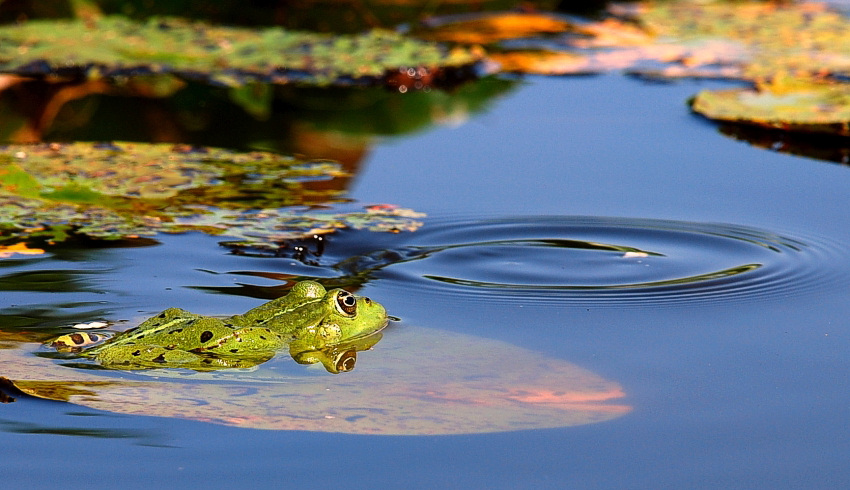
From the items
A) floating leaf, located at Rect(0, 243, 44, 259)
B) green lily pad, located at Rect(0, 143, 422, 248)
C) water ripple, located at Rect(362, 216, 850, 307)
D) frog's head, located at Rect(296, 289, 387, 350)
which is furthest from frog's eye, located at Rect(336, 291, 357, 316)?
floating leaf, located at Rect(0, 243, 44, 259)

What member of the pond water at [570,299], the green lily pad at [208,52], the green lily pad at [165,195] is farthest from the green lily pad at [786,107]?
the green lily pad at [165,195]

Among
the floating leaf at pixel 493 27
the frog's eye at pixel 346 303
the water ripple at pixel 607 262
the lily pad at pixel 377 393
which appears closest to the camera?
the lily pad at pixel 377 393

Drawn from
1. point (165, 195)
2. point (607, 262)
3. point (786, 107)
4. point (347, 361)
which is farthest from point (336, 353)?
point (786, 107)

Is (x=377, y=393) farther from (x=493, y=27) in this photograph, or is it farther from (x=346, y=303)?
(x=493, y=27)

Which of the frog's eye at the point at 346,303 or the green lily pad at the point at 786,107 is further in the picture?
the green lily pad at the point at 786,107

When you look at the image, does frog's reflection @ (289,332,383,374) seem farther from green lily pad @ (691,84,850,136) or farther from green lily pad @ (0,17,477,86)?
green lily pad @ (0,17,477,86)

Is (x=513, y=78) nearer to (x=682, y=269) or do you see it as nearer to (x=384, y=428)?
(x=682, y=269)

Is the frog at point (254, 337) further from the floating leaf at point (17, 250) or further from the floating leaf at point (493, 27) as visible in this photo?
the floating leaf at point (493, 27)
